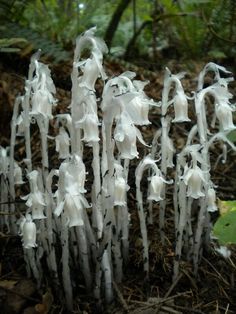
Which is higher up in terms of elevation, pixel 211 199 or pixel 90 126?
pixel 90 126

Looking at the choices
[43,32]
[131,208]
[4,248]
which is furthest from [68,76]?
[4,248]

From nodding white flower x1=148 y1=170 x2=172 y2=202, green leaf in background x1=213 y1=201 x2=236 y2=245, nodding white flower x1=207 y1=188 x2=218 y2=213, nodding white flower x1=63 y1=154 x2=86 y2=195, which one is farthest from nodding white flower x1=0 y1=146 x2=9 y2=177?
green leaf in background x1=213 y1=201 x2=236 y2=245

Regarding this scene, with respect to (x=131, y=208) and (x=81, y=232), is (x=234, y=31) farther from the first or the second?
(x=81, y=232)

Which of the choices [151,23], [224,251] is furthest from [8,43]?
[151,23]

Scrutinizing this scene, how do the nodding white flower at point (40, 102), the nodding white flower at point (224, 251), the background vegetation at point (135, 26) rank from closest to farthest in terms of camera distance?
1. the nodding white flower at point (40, 102)
2. the nodding white flower at point (224, 251)
3. the background vegetation at point (135, 26)

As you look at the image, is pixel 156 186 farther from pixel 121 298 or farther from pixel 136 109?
pixel 121 298

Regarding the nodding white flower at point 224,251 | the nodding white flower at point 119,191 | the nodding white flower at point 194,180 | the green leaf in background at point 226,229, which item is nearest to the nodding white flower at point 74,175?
the nodding white flower at point 119,191

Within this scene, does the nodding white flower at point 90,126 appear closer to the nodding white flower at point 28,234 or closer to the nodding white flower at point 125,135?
the nodding white flower at point 125,135
